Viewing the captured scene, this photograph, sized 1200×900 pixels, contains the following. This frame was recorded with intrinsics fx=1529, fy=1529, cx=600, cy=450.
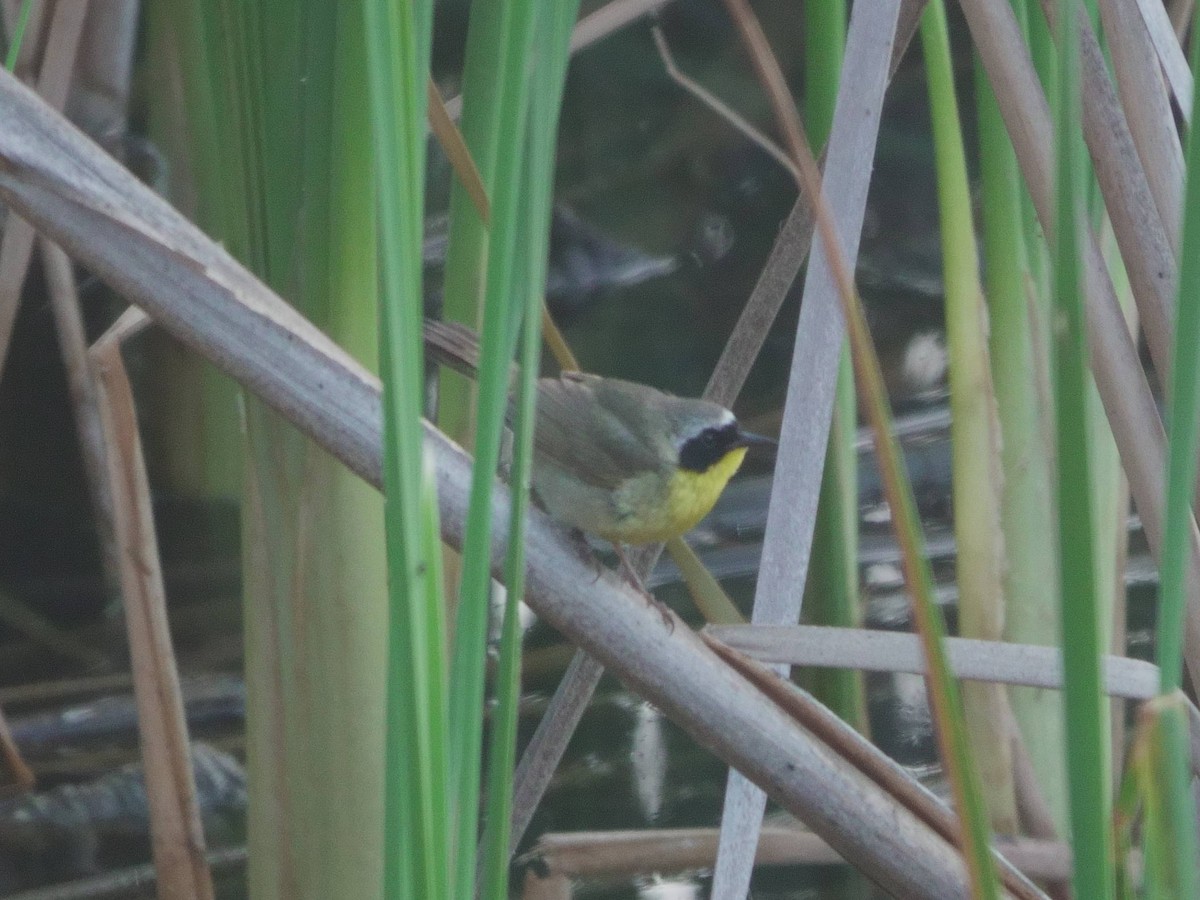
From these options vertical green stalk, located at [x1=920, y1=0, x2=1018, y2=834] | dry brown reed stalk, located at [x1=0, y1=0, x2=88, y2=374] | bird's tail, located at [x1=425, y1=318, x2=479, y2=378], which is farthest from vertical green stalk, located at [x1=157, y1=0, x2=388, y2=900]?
dry brown reed stalk, located at [x1=0, y1=0, x2=88, y2=374]

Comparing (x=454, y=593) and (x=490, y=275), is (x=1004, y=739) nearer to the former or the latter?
(x=454, y=593)

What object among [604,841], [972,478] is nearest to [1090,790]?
[604,841]

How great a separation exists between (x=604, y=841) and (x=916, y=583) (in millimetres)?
1437

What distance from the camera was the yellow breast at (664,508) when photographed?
2273 millimetres

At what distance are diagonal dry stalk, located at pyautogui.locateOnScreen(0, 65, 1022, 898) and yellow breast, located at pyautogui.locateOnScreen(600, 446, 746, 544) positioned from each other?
0.74 m

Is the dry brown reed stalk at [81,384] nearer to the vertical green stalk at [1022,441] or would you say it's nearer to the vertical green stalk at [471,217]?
the vertical green stalk at [471,217]

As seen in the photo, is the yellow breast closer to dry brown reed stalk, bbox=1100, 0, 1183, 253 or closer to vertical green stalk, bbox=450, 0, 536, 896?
dry brown reed stalk, bbox=1100, 0, 1183, 253

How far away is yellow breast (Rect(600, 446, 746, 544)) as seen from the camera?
2273 mm

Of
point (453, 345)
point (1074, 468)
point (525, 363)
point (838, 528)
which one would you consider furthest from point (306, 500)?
point (1074, 468)

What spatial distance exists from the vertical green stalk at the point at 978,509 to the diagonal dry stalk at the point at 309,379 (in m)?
0.93

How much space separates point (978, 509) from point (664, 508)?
1.68 ft

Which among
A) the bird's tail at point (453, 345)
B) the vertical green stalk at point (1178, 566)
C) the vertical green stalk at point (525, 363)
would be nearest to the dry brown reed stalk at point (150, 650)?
the bird's tail at point (453, 345)

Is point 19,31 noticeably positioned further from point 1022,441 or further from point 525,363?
point 1022,441

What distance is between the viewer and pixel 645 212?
19.0 ft
